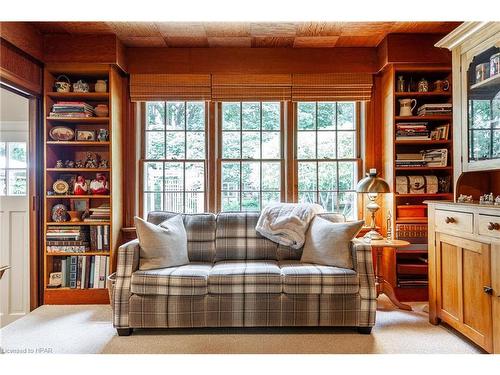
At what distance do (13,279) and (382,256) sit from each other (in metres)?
3.80

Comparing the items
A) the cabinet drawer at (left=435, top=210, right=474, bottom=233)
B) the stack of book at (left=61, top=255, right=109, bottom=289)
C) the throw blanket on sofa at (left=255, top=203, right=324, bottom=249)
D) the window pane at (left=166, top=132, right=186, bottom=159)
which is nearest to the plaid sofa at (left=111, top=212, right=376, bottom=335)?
the throw blanket on sofa at (left=255, top=203, right=324, bottom=249)

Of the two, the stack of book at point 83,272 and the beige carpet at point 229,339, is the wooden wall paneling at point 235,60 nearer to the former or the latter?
the stack of book at point 83,272

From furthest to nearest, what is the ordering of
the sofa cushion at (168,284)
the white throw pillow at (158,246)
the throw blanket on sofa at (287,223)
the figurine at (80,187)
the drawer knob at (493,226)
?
the figurine at (80,187) < the throw blanket on sofa at (287,223) < the white throw pillow at (158,246) < the sofa cushion at (168,284) < the drawer knob at (493,226)

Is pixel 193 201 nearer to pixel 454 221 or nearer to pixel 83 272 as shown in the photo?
pixel 83 272

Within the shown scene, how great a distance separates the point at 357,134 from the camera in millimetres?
3645

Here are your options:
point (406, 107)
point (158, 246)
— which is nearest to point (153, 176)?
point (158, 246)

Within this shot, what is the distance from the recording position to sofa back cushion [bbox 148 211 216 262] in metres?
3.00

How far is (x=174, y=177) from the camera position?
363 centimetres

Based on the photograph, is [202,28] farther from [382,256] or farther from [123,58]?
[382,256]

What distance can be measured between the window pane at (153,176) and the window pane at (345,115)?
2.01 meters

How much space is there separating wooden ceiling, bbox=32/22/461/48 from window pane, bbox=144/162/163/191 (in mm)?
1252

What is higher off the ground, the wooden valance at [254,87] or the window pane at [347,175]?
the wooden valance at [254,87]

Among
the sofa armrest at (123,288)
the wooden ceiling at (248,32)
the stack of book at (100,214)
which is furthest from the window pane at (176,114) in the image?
the sofa armrest at (123,288)

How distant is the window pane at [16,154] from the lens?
11.5 feet
